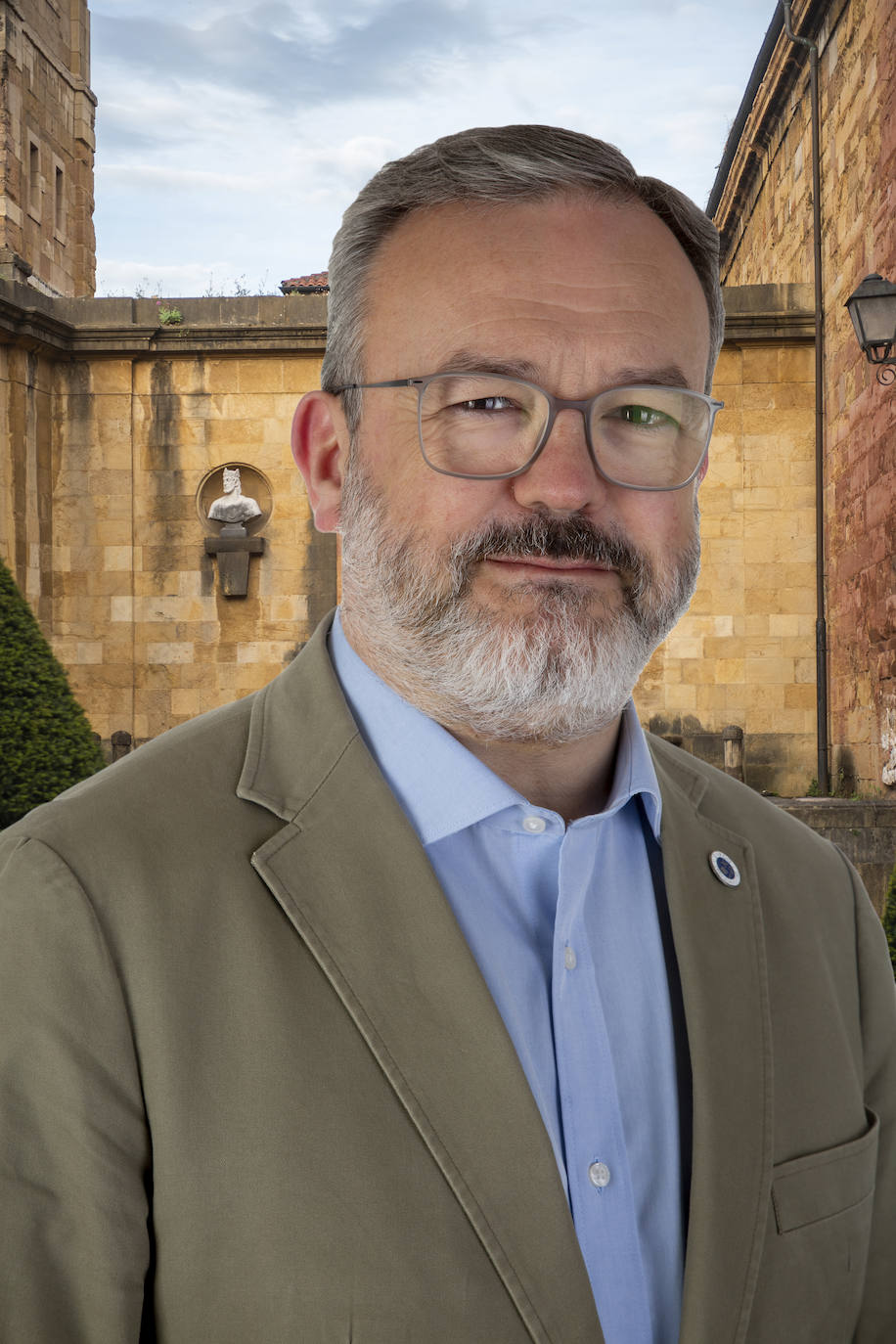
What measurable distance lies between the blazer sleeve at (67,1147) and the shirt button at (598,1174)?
46 centimetres

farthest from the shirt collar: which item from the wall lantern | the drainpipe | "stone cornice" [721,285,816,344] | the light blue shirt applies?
"stone cornice" [721,285,816,344]

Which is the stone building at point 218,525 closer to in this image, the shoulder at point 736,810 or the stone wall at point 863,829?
the stone wall at point 863,829

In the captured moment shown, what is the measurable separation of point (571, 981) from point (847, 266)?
11797mm

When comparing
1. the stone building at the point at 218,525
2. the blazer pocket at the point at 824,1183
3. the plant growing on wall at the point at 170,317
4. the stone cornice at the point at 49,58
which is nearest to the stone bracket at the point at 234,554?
the stone building at the point at 218,525

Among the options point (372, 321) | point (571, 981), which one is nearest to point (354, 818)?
point (571, 981)

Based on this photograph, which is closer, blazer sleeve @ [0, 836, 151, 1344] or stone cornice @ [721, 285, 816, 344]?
blazer sleeve @ [0, 836, 151, 1344]

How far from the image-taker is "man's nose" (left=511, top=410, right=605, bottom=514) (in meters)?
1.42

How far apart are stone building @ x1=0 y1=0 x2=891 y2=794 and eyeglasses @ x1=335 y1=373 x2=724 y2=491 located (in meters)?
11.7

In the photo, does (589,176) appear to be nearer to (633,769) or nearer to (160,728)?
(633,769)

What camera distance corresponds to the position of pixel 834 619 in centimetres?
1252

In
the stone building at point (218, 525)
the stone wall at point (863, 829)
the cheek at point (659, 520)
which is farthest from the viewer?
the stone building at point (218, 525)

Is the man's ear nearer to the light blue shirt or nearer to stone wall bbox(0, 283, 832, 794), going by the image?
the light blue shirt

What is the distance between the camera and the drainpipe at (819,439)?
1235 cm

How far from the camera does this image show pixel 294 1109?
117 cm
